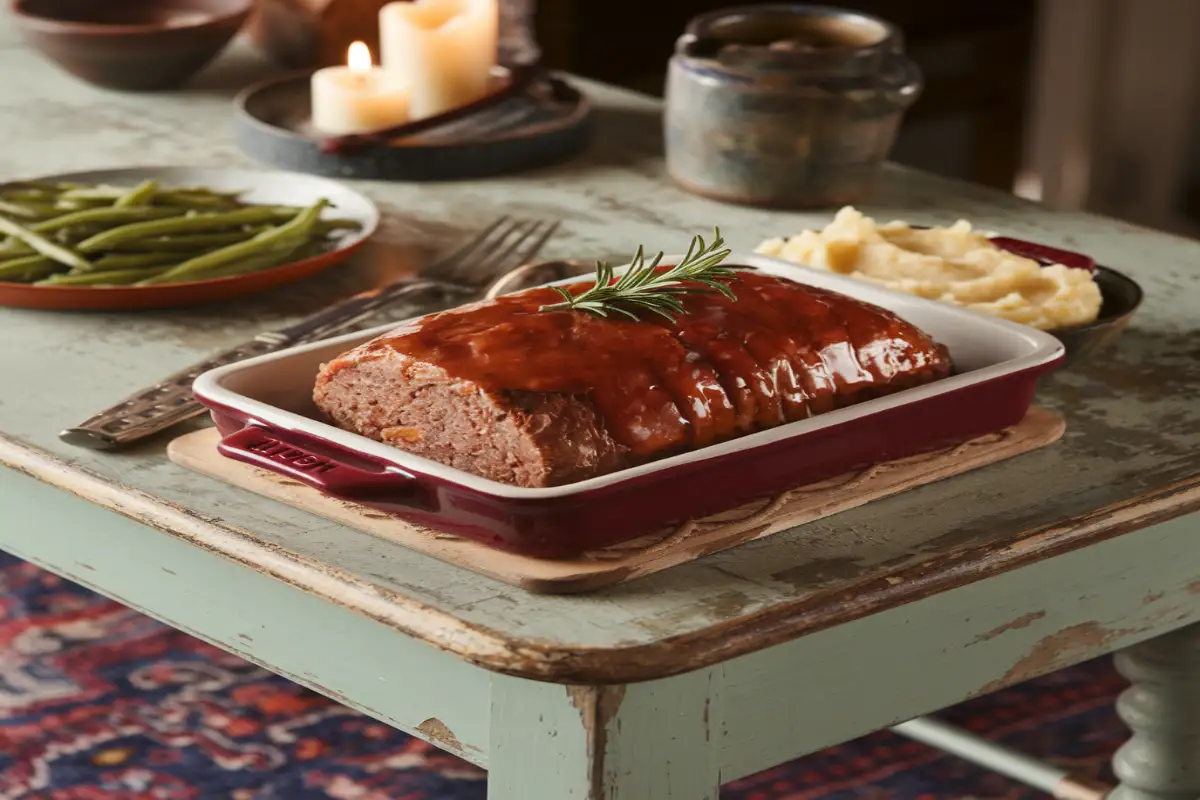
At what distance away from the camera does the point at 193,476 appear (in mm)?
1114

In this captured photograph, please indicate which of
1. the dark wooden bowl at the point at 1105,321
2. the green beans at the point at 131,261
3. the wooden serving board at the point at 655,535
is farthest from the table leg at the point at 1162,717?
the green beans at the point at 131,261

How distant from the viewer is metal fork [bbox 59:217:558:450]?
1.18m

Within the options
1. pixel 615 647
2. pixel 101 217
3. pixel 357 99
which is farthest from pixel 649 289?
pixel 357 99

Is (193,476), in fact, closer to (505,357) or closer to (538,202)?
(505,357)

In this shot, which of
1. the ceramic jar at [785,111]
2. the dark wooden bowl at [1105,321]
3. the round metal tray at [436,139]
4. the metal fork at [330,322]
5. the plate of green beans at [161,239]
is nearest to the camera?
the metal fork at [330,322]

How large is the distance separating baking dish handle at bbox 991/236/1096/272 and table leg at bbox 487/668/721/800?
1.98 ft

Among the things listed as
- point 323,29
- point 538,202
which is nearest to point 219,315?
point 538,202

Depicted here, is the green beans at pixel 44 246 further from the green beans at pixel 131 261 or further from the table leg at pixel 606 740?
the table leg at pixel 606 740

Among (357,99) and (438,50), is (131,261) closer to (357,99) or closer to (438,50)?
(357,99)

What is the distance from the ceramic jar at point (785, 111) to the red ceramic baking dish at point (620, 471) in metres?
0.64

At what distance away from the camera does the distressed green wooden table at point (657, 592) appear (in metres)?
0.93

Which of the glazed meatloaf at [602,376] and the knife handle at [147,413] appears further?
the knife handle at [147,413]

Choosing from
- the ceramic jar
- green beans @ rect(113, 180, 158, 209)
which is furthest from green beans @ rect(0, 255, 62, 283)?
the ceramic jar

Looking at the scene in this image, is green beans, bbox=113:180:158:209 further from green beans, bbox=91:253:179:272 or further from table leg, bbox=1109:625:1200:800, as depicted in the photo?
table leg, bbox=1109:625:1200:800
